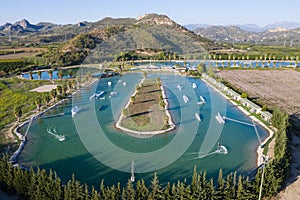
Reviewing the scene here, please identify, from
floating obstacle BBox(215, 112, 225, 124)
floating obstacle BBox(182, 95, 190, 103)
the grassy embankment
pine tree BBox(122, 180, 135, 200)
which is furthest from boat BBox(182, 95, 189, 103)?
pine tree BBox(122, 180, 135, 200)

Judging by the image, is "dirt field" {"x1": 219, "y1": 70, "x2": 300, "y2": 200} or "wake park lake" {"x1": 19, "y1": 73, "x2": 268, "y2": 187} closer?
"dirt field" {"x1": 219, "y1": 70, "x2": 300, "y2": 200}

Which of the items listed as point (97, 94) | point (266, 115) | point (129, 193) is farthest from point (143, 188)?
point (97, 94)

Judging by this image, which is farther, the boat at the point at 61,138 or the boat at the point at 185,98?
the boat at the point at 185,98

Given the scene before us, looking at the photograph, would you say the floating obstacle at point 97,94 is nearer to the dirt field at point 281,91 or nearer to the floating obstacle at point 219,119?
the floating obstacle at point 219,119

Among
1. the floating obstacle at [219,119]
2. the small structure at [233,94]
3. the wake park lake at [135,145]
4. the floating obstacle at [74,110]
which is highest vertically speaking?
the small structure at [233,94]

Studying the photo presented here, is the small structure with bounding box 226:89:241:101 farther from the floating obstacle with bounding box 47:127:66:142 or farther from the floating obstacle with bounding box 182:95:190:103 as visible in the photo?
the floating obstacle with bounding box 47:127:66:142

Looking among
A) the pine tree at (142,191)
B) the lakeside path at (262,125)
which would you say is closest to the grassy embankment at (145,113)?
the lakeside path at (262,125)
